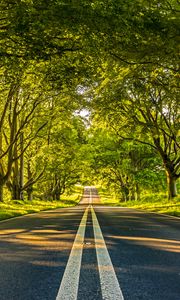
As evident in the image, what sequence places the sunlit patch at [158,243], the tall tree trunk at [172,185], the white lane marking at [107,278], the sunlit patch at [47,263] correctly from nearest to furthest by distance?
the white lane marking at [107,278] → the sunlit patch at [47,263] → the sunlit patch at [158,243] → the tall tree trunk at [172,185]

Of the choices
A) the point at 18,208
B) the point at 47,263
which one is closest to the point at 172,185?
the point at 18,208

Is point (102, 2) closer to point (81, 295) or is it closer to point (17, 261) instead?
point (17, 261)

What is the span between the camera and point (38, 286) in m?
3.54

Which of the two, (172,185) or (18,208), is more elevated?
(172,185)

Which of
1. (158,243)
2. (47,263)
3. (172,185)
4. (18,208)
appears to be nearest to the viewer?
(47,263)

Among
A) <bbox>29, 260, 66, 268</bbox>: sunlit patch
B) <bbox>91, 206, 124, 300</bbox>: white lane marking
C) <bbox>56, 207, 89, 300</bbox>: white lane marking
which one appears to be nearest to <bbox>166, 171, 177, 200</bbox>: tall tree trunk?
<bbox>91, 206, 124, 300</bbox>: white lane marking

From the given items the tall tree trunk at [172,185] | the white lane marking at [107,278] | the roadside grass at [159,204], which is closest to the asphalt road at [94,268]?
the white lane marking at [107,278]

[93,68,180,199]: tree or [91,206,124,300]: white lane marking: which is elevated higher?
[93,68,180,199]: tree

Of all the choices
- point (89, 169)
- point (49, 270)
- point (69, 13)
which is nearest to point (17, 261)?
point (49, 270)

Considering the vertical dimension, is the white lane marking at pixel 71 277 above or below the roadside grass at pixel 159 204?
below

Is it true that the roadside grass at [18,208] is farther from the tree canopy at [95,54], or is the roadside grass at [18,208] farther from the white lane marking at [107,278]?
the white lane marking at [107,278]

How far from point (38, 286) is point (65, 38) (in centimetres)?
943

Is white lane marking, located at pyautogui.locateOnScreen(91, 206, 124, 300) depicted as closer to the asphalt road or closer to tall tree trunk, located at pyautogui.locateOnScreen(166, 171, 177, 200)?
the asphalt road

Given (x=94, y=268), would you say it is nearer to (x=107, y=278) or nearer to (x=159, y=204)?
(x=107, y=278)
